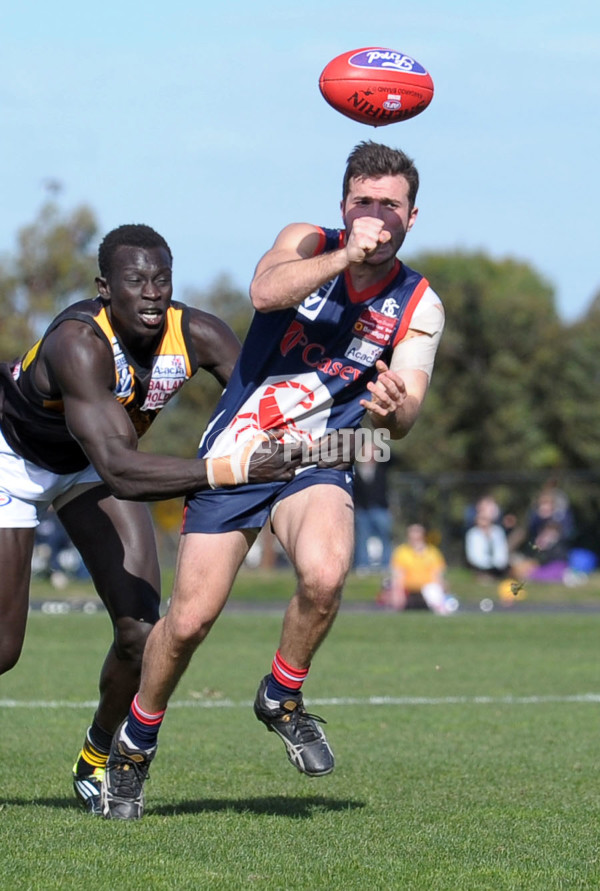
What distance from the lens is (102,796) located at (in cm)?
617

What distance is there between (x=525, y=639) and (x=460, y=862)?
11.1 meters

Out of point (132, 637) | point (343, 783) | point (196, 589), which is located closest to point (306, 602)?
point (196, 589)

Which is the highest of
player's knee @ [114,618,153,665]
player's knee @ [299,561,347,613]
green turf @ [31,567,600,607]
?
player's knee @ [299,561,347,613]

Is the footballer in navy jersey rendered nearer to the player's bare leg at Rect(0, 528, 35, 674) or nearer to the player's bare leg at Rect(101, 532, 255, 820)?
the player's bare leg at Rect(101, 532, 255, 820)

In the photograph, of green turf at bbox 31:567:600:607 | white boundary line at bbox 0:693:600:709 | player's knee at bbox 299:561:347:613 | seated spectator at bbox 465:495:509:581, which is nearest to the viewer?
player's knee at bbox 299:561:347:613

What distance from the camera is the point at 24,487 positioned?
6520 mm

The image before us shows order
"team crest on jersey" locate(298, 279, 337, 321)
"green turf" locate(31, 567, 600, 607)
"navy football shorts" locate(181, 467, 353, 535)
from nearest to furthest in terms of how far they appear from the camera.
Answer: "navy football shorts" locate(181, 467, 353, 535) < "team crest on jersey" locate(298, 279, 337, 321) < "green turf" locate(31, 567, 600, 607)

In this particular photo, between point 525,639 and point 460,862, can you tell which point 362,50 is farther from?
point 525,639

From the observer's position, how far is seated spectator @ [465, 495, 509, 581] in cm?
2249

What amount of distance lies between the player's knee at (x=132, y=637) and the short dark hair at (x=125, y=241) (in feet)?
5.30

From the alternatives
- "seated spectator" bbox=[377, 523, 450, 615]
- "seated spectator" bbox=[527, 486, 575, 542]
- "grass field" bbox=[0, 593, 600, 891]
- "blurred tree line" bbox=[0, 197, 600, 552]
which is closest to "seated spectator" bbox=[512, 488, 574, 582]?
"seated spectator" bbox=[527, 486, 575, 542]

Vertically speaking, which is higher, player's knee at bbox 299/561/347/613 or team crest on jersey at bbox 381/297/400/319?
team crest on jersey at bbox 381/297/400/319

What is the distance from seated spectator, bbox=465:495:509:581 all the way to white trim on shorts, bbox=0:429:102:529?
16197 millimetres

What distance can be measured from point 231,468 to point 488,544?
698 inches
